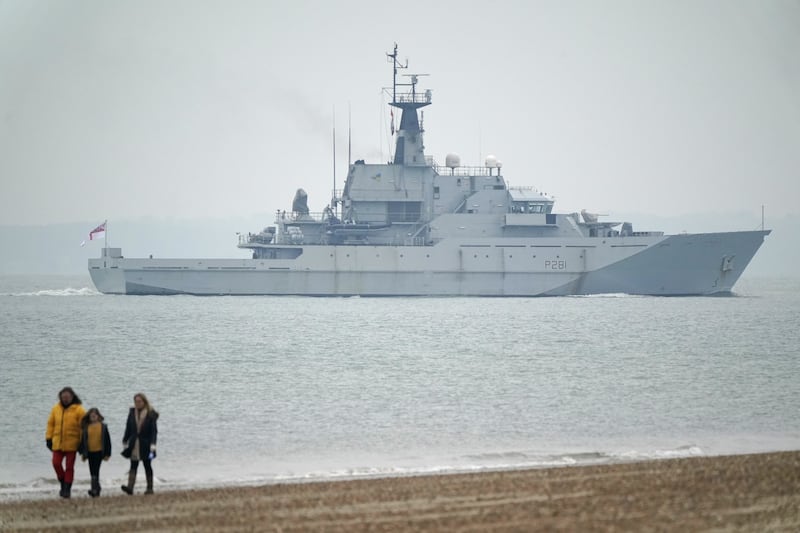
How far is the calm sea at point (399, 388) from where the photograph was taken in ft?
48.4

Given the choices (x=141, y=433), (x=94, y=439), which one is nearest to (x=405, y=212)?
(x=141, y=433)

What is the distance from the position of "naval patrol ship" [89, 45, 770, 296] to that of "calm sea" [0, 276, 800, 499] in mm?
4203

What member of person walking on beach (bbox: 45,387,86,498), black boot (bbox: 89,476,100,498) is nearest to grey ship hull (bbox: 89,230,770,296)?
black boot (bbox: 89,476,100,498)

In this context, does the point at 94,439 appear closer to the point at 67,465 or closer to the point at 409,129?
the point at 67,465

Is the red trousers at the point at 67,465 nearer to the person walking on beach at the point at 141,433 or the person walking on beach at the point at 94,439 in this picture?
the person walking on beach at the point at 94,439

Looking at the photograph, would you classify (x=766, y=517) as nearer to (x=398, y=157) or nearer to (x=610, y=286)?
(x=610, y=286)

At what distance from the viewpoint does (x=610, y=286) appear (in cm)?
4800

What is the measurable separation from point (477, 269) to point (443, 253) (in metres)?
1.85

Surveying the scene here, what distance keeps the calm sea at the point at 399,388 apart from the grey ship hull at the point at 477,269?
4.12 m

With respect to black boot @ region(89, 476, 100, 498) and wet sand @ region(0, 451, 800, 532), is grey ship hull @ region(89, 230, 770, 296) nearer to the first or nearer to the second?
wet sand @ region(0, 451, 800, 532)

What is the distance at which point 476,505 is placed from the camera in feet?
33.4

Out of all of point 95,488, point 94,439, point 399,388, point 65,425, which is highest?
point 65,425

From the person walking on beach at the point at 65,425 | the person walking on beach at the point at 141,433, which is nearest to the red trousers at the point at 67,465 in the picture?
the person walking on beach at the point at 65,425

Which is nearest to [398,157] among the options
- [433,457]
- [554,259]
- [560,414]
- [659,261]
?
[554,259]
